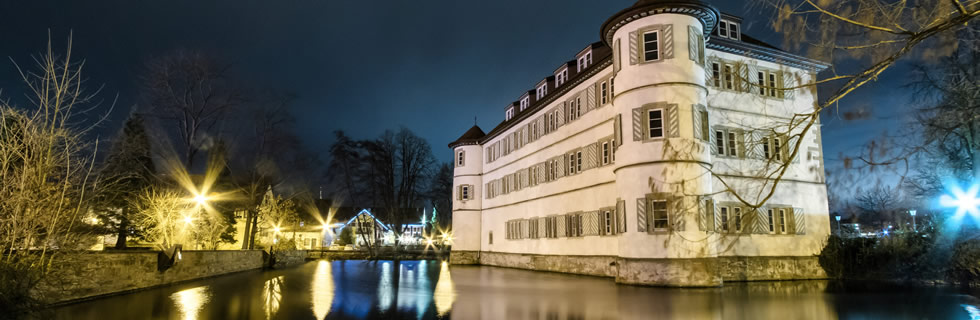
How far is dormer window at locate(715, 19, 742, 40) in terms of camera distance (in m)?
24.8

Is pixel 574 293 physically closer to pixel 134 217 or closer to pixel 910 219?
pixel 134 217

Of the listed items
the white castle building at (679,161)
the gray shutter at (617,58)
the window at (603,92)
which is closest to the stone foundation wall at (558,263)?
the white castle building at (679,161)

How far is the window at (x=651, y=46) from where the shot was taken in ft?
70.9

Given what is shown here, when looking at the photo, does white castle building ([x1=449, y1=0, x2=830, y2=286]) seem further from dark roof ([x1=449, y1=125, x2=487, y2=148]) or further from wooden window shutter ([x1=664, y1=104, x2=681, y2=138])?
dark roof ([x1=449, y1=125, x2=487, y2=148])

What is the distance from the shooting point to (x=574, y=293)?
56.6 feet

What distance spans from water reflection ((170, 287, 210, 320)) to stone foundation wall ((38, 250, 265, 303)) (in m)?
1.55

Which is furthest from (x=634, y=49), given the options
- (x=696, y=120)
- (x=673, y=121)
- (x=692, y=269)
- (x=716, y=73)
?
(x=692, y=269)

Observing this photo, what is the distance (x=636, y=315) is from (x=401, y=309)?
5040 mm

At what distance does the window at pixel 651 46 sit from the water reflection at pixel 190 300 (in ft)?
54.6

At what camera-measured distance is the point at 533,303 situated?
46.7 ft

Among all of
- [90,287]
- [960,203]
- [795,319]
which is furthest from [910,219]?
[90,287]

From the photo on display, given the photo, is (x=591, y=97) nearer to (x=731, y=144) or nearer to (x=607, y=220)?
(x=607, y=220)

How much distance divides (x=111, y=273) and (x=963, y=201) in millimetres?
26246

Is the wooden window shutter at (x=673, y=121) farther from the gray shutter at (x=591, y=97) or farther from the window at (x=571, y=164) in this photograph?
the window at (x=571, y=164)
